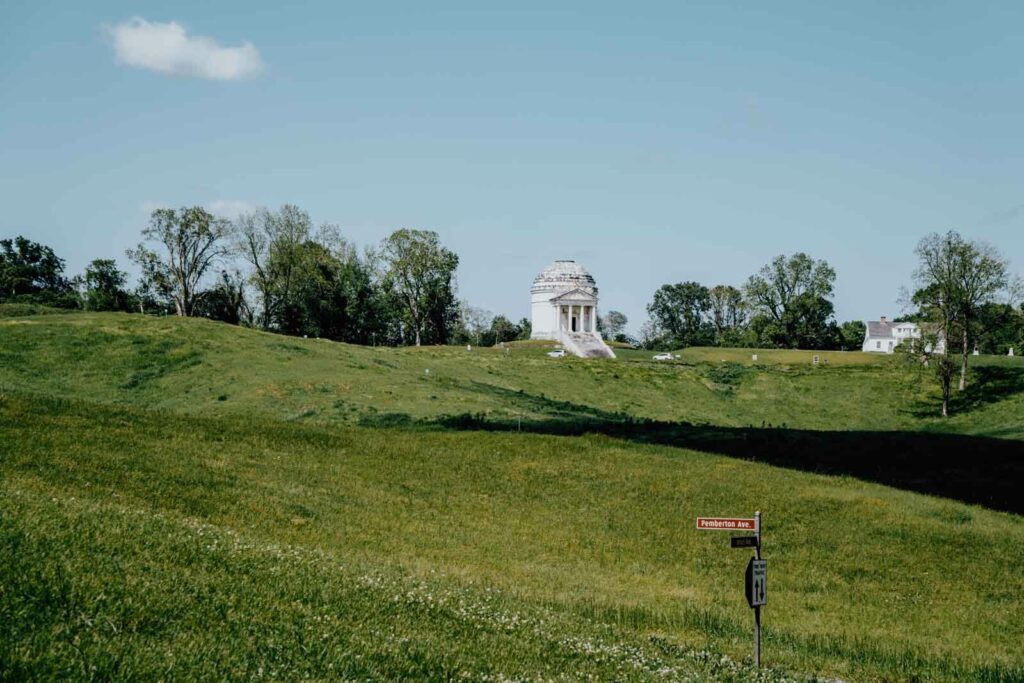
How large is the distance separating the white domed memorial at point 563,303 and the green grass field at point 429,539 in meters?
93.5

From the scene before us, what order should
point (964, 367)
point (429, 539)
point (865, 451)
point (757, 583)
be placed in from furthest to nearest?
point (964, 367) → point (865, 451) → point (429, 539) → point (757, 583)

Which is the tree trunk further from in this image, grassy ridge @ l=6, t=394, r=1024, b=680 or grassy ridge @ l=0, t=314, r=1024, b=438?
grassy ridge @ l=6, t=394, r=1024, b=680

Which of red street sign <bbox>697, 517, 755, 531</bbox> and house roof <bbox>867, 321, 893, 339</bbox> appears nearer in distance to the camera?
red street sign <bbox>697, 517, 755, 531</bbox>

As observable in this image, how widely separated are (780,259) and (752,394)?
268 feet

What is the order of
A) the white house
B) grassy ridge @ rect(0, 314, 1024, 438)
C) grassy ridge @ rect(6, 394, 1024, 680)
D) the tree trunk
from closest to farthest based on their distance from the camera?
grassy ridge @ rect(6, 394, 1024, 680)
grassy ridge @ rect(0, 314, 1024, 438)
the tree trunk
the white house

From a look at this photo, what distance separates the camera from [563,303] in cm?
15638

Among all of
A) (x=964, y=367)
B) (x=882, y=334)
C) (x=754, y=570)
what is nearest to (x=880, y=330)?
(x=882, y=334)

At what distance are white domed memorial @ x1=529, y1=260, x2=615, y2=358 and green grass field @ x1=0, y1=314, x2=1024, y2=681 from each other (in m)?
93.5

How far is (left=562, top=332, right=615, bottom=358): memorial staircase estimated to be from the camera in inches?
5167

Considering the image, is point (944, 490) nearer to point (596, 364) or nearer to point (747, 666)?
point (747, 666)

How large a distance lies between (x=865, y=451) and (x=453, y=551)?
27307 mm

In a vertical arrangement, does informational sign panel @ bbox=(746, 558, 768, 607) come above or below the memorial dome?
below

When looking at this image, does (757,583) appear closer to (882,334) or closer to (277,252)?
(277,252)

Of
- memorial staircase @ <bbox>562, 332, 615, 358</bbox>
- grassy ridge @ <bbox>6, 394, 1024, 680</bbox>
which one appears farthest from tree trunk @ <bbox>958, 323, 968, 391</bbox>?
grassy ridge @ <bbox>6, 394, 1024, 680</bbox>
